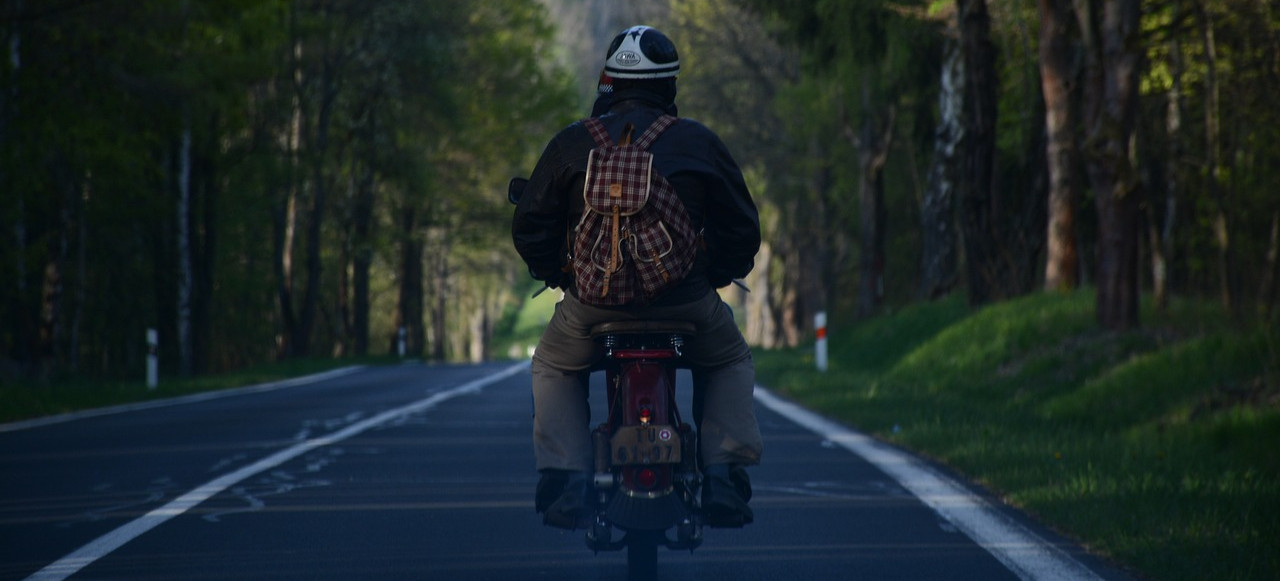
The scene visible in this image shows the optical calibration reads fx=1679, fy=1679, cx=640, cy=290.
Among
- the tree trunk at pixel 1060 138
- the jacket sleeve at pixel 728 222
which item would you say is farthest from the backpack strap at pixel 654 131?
the tree trunk at pixel 1060 138

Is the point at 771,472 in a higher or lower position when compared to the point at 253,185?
lower

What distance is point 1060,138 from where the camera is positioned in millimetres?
19625

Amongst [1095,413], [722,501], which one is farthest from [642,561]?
[1095,413]

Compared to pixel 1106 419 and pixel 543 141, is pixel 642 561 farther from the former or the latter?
pixel 543 141

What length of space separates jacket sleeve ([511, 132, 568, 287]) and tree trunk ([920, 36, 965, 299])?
2068 cm

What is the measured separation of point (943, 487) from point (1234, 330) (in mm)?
5504

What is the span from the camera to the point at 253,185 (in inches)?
1590

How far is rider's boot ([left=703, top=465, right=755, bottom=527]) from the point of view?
18.2ft

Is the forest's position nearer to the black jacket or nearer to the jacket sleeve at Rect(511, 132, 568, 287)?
the black jacket

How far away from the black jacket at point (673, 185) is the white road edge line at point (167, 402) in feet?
33.5

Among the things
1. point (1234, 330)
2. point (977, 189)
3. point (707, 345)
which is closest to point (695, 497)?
point (707, 345)

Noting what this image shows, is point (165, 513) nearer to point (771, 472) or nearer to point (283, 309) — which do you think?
point (771, 472)

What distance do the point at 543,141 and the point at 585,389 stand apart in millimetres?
43328

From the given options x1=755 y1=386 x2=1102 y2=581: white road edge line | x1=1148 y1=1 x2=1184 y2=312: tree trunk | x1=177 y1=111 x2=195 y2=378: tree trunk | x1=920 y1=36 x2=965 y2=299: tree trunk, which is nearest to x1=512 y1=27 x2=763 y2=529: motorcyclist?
→ x1=755 y1=386 x2=1102 y2=581: white road edge line
